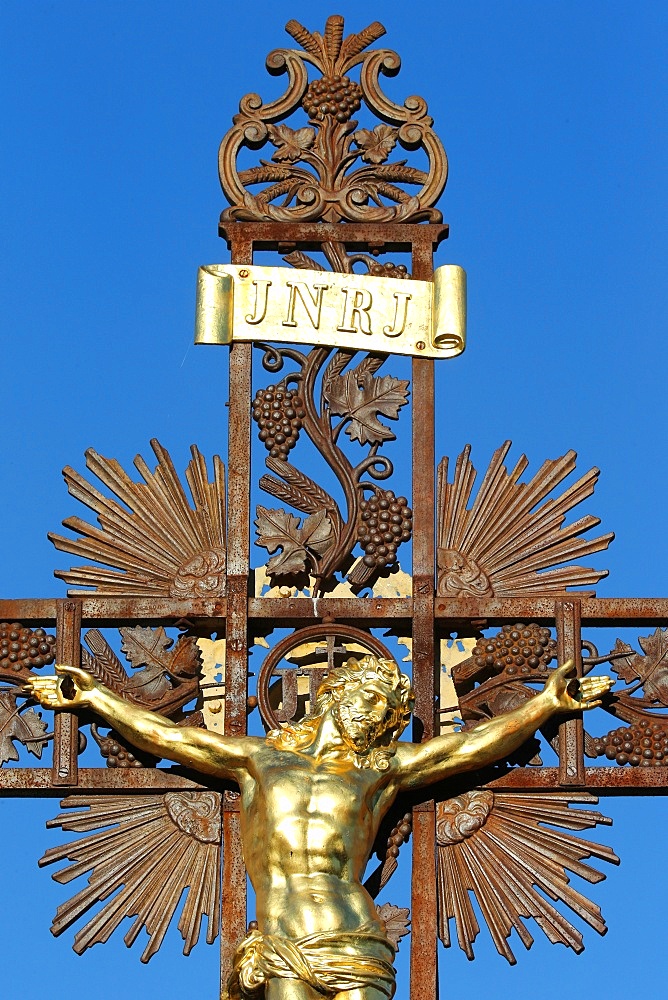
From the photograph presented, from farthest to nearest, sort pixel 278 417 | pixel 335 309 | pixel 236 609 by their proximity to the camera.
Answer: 1. pixel 335 309
2. pixel 278 417
3. pixel 236 609

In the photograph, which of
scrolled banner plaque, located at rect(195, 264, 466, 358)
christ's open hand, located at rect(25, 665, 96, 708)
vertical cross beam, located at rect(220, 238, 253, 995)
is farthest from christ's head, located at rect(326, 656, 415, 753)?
scrolled banner plaque, located at rect(195, 264, 466, 358)

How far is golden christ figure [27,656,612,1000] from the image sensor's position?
30.4 feet

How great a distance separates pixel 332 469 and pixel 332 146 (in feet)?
3.83

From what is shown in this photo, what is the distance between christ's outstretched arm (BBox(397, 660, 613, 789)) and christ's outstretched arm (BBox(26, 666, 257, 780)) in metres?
0.53

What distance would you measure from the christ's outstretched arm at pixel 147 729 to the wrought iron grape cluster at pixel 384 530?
806mm

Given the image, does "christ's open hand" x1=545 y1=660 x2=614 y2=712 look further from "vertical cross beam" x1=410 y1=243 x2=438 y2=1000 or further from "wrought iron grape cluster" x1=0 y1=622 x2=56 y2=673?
"wrought iron grape cluster" x1=0 y1=622 x2=56 y2=673

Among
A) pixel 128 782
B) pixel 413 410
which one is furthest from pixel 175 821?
pixel 413 410

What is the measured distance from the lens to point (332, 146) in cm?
1071

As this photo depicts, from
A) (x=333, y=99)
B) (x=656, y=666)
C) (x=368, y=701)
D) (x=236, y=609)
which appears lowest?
(x=368, y=701)

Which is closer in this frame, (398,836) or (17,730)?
(398,836)

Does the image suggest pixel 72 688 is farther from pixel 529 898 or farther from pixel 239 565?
pixel 529 898

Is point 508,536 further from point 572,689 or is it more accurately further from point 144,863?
point 144,863

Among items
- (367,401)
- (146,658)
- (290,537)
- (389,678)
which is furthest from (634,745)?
(146,658)

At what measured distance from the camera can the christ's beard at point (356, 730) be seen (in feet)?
31.9
